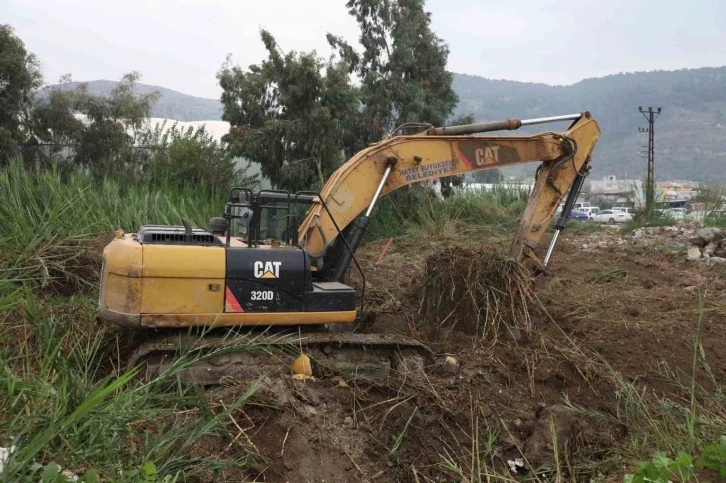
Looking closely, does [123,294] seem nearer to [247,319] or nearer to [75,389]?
[247,319]

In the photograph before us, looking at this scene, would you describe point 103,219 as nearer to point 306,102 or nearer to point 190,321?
point 190,321

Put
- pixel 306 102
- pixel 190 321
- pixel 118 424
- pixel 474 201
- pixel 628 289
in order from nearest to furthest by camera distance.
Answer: pixel 118 424 < pixel 190 321 < pixel 628 289 < pixel 306 102 < pixel 474 201

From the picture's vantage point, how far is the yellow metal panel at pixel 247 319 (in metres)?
5.54

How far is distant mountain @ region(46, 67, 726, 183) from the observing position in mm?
84438

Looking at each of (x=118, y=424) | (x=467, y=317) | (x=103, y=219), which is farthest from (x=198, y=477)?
(x=103, y=219)

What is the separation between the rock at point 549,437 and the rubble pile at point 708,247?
818cm

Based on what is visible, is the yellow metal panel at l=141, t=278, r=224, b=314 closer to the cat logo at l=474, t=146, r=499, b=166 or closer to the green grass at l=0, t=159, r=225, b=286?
the green grass at l=0, t=159, r=225, b=286

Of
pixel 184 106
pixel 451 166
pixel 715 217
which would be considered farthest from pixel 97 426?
pixel 184 106

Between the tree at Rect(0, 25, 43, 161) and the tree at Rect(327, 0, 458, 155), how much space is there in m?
7.55

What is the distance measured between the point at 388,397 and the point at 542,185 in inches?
136

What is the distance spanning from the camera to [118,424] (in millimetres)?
3832

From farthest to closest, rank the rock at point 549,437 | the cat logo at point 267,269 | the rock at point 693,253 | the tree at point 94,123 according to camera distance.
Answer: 1. the tree at point 94,123
2. the rock at point 693,253
3. the cat logo at point 267,269
4. the rock at point 549,437

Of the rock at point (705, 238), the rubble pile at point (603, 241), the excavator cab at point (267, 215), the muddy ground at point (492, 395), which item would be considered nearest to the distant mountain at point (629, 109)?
the rubble pile at point (603, 241)

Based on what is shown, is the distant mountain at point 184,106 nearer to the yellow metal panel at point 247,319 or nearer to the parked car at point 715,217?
the parked car at point 715,217
